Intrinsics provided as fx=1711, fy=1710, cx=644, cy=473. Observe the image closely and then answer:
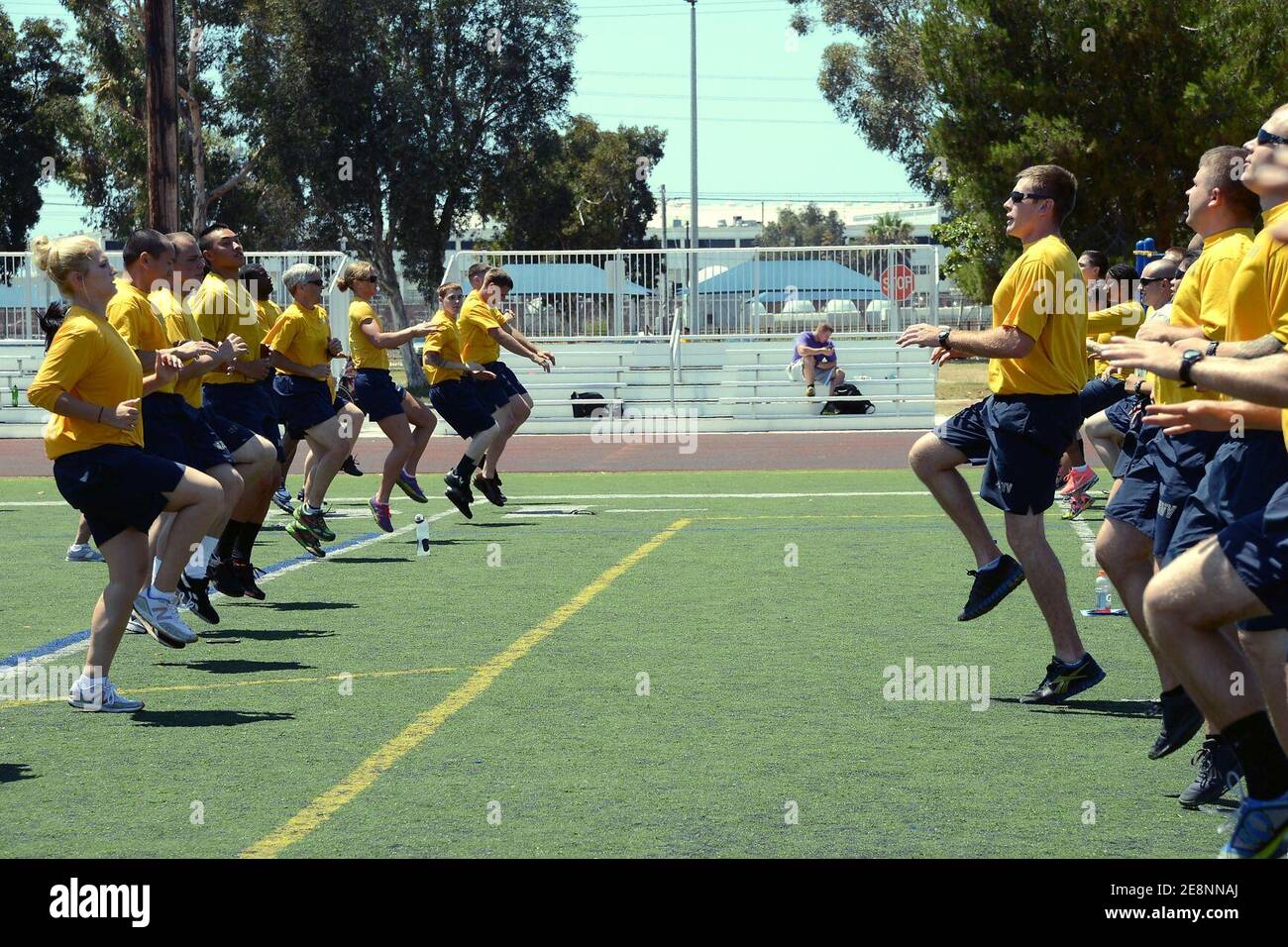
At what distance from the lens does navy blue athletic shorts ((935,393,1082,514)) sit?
7.10 meters

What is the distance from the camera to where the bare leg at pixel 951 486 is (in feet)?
24.8

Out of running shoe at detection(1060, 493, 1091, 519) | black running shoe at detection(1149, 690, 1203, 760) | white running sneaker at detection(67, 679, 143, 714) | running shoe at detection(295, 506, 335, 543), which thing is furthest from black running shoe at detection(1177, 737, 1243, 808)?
running shoe at detection(1060, 493, 1091, 519)

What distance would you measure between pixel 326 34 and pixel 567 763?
3748cm

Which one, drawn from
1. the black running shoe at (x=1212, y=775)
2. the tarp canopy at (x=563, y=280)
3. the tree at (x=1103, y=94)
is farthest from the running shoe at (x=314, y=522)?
the tree at (x=1103, y=94)

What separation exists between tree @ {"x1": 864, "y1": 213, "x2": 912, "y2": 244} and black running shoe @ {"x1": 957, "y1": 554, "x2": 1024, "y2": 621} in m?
89.9

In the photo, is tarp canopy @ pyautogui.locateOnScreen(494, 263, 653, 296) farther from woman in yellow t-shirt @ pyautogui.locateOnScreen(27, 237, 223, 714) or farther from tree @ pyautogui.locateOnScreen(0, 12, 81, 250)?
tree @ pyautogui.locateOnScreen(0, 12, 81, 250)

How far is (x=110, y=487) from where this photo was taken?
22.8ft

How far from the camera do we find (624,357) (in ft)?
94.7

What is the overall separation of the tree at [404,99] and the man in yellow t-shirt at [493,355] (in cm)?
2563

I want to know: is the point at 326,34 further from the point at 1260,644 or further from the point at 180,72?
the point at 1260,644

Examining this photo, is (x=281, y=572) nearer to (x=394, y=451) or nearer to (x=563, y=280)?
(x=394, y=451)

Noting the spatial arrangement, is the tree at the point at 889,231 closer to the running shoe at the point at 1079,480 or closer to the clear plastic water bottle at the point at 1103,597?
the running shoe at the point at 1079,480
